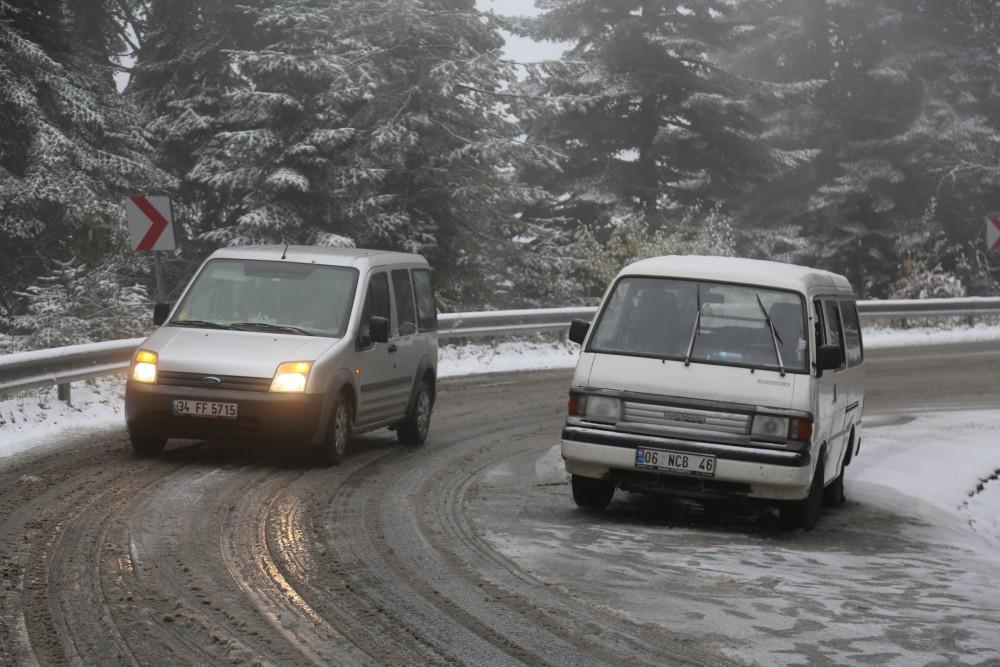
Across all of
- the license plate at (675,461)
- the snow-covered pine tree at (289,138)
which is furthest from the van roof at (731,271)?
the snow-covered pine tree at (289,138)

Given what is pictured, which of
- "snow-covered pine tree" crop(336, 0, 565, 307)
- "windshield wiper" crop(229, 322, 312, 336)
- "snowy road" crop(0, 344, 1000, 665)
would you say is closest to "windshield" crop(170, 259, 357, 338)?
"windshield wiper" crop(229, 322, 312, 336)

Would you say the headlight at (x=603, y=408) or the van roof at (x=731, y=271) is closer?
the headlight at (x=603, y=408)

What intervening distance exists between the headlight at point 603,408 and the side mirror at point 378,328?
2.96 m

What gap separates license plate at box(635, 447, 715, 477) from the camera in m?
9.17

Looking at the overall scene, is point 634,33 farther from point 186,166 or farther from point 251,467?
point 251,467

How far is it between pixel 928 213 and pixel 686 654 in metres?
31.3

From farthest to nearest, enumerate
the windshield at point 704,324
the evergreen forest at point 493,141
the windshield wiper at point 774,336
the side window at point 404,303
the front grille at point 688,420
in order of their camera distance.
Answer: the evergreen forest at point 493,141 → the side window at point 404,303 → the windshield at point 704,324 → the windshield wiper at point 774,336 → the front grille at point 688,420

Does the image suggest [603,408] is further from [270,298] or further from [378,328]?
[270,298]

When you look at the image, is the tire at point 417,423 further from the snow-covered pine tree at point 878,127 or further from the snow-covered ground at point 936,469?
the snow-covered pine tree at point 878,127

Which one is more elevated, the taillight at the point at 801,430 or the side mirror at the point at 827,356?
the side mirror at the point at 827,356

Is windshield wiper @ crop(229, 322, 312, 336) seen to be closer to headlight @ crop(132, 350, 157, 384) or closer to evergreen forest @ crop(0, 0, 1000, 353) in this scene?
headlight @ crop(132, 350, 157, 384)

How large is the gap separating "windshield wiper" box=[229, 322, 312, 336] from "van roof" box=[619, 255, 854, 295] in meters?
2.99

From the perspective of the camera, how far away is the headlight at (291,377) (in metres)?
10.9

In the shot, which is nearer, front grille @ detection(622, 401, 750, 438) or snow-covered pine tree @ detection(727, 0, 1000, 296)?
front grille @ detection(622, 401, 750, 438)
